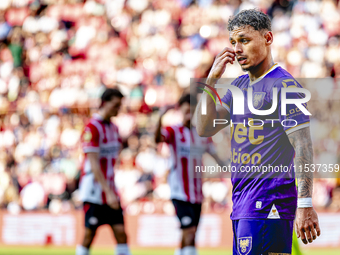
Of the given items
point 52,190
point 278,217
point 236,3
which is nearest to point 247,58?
point 278,217

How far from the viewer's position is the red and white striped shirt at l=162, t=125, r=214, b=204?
5.73 m

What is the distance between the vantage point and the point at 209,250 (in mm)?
8727

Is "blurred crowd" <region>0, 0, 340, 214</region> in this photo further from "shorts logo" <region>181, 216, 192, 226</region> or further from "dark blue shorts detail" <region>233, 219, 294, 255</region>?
"dark blue shorts detail" <region>233, 219, 294, 255</region>

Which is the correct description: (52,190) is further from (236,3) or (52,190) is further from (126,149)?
(236,3)

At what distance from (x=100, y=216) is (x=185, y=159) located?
1.33 m

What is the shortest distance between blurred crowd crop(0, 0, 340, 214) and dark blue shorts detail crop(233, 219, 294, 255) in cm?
721

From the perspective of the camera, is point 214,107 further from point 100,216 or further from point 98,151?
point 100,216

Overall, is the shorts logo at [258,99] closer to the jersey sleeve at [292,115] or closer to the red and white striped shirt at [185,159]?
the jersey sleeve at [292,115]

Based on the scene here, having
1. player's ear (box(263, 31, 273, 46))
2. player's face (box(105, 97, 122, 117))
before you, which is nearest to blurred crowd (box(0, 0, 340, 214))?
player's face (box(105, 97, 122, 117))

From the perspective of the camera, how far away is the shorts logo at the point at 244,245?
106 inches

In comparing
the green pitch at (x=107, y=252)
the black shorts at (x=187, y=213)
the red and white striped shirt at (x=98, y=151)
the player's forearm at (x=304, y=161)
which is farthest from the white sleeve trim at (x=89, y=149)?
the green pitch at (x=107, y=252)

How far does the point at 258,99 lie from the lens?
2770 millimetres

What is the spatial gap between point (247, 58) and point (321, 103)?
30.7 feet

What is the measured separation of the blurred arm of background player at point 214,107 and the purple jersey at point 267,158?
169mm
